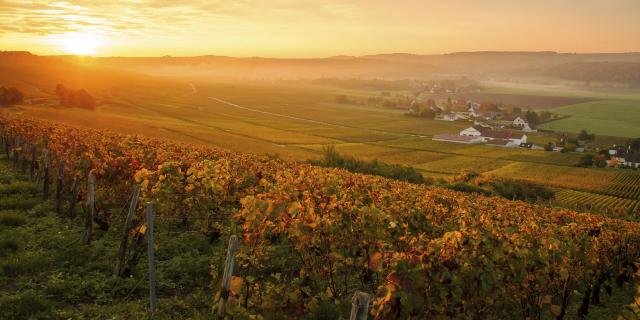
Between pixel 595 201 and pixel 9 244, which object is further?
pixel 595 201

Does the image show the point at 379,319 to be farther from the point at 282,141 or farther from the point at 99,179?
the point at 282,141

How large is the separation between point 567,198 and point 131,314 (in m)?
56.7

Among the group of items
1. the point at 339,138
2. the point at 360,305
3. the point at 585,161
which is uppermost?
the point at 360,305

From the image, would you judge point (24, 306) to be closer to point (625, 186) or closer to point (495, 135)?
point (625, 186)

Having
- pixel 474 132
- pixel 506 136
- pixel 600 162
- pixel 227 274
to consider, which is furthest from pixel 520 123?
pixel 227 274

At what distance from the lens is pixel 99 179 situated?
12945mm

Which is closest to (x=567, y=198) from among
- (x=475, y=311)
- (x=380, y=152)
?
(x=380, y=152)

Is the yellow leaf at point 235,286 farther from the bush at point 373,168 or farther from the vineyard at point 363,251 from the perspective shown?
the bush at point 373,168

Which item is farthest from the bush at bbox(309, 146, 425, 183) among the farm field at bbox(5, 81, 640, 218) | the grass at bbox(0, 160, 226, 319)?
the grass at bbox(0, 160, 226, 319)

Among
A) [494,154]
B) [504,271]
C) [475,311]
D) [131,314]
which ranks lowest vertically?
[494,154]

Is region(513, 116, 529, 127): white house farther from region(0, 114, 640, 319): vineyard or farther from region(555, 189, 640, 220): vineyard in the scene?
region(0, 114, 640, 319): vineyard

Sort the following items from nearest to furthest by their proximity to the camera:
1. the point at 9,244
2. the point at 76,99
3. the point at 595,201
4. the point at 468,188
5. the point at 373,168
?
the point at 9,244
the point at 468,188
the point at 373,168
the point at 595,201
the point at 76,99

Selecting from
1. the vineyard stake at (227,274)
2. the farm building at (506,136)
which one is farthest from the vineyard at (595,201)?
the farm building at (506,136)

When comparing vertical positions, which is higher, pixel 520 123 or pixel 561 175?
pixel 520 123
